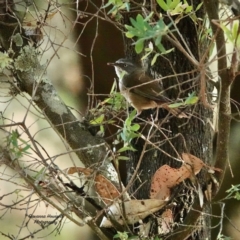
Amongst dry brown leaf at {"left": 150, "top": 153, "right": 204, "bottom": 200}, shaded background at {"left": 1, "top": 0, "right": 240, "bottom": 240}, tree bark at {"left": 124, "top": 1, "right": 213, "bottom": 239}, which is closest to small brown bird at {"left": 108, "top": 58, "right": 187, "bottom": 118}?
tree bark at {"left": 124, "top": 1, "right": 213, "bottom": 239}

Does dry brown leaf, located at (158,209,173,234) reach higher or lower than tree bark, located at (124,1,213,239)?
lower

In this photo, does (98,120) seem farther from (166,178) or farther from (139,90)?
(166,178)

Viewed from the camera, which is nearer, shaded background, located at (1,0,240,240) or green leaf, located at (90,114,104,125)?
green leaf, located at (90,114,104,125)

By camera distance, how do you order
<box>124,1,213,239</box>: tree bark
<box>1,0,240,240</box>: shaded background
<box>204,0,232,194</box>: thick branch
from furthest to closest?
<box>1,0,240,240</box>: shaded background → <box>124,1,213,239</box>: tree bark → <box>204,0,232,194</box>: thick branch

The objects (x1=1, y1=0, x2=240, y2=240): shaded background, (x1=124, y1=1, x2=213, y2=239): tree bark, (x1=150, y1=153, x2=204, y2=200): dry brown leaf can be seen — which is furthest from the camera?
(x1=1, y1=0, x2=240, y2=240): shaded background

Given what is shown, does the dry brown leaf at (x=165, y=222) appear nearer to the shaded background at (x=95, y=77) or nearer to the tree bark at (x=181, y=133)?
the tree bark at (x=181, y=133)

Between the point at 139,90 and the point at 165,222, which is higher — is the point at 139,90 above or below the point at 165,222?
above

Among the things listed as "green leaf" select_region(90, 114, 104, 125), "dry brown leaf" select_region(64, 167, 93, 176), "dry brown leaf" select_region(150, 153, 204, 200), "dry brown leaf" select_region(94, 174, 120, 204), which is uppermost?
"green leaf" select_region(90, 114, 104, 125)

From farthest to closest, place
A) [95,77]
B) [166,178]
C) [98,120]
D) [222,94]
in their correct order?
[95,77] → [98,120] → [166,178] → [222,94]

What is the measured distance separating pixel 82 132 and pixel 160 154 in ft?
0.72

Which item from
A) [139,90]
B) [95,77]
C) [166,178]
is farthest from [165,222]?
[95,77]

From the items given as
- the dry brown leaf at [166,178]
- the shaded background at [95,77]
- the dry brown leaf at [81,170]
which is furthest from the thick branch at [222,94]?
the shaded background at [95,77]

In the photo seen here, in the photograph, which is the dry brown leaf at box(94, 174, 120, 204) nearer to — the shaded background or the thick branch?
the thick branch

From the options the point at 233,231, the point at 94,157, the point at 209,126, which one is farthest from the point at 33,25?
the point at 233,231
